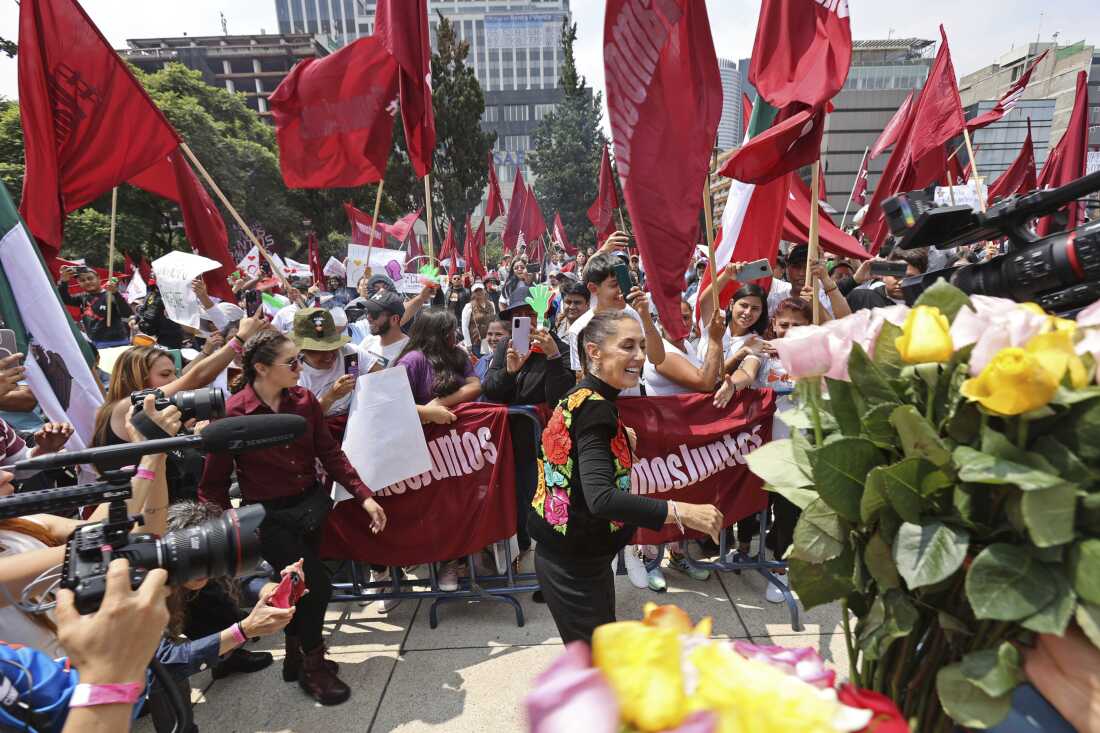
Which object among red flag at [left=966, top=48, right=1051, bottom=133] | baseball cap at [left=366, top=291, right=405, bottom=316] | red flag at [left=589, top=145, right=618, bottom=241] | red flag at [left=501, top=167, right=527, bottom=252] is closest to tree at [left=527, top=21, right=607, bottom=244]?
red flag at [left=501, top=167, right=527, bottom=252]

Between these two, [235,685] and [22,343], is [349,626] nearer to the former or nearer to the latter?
[235,685]

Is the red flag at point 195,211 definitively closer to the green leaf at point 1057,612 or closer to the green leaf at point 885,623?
the green leaf at point 885,623

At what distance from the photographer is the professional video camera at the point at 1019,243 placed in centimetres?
104

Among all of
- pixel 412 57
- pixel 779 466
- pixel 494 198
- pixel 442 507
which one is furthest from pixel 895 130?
pixel 494 198

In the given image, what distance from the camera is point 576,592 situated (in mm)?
2285

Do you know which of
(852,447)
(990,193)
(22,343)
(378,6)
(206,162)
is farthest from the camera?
(206,162)

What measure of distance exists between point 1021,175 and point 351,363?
14.5 metres

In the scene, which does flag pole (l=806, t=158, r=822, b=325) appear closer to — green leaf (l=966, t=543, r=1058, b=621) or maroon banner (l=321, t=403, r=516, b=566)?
maroon banner (l=321, t=403, r=516, b=566)

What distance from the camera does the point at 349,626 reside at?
381 cm

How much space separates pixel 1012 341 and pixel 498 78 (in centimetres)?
14155

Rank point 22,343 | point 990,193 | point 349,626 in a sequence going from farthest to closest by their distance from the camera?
point 990,193 < point 349,626 < point 22,343

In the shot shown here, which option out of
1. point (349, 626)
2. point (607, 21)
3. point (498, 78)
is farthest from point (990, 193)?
point (498, 78)

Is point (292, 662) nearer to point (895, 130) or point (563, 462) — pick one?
point (563, 462)

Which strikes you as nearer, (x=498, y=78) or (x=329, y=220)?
(x=329, y=220)
